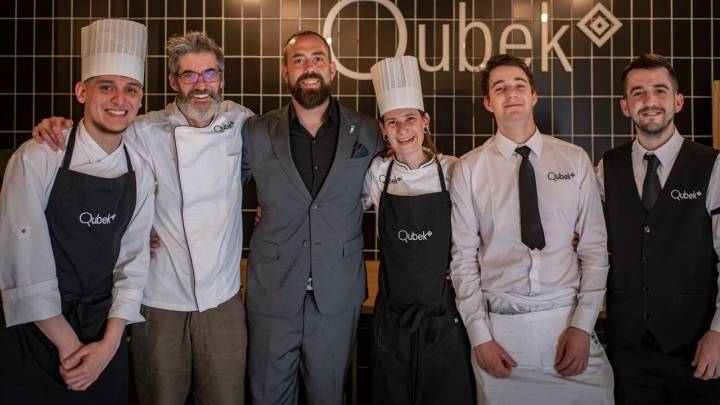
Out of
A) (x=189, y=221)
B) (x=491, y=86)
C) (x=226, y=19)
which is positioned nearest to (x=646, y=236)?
(x=491, y=86)

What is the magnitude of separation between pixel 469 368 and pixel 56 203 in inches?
59.2

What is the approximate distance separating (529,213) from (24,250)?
1.60 meters

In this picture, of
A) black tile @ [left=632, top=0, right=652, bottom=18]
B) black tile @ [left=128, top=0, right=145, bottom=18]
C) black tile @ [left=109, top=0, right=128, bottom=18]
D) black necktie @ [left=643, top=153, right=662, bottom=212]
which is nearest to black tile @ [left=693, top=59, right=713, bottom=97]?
black tile @ [left=632, top=0, right=652, bottom=18]

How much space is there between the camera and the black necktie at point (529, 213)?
2000 millimetres

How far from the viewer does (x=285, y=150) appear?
2.20m

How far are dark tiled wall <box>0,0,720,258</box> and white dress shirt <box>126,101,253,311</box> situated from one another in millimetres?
1404

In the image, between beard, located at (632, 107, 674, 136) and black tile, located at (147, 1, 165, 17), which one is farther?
black tile, located at (147, 1, 165, 17)

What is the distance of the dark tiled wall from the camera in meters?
3.40

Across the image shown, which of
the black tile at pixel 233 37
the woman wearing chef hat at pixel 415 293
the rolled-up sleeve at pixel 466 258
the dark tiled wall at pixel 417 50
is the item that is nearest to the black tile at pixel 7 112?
the dark tiled wall at pixel 417 50

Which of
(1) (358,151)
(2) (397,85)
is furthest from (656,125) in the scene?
(1) (358,151)

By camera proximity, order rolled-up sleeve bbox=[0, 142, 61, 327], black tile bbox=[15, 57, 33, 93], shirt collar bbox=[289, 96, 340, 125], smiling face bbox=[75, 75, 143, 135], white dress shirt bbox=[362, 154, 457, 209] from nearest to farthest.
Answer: rolled-up sleeve bbox=[0, 142, 61, 327], smiling face bbox=[75, 75, 143, 135], white dress shirt bbox=[362, 154, 457, 209], shirt collar bbox=[289, 96, 340, 125], black tile bbox=[15, 57, 33, 93]

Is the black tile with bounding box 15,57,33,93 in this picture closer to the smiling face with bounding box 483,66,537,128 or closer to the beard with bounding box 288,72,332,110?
the beard with bounding box 288,72,332,110

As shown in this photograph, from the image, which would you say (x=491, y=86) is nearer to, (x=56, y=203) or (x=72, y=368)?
(x=56, y=203)

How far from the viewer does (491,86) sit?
2.12 metres
